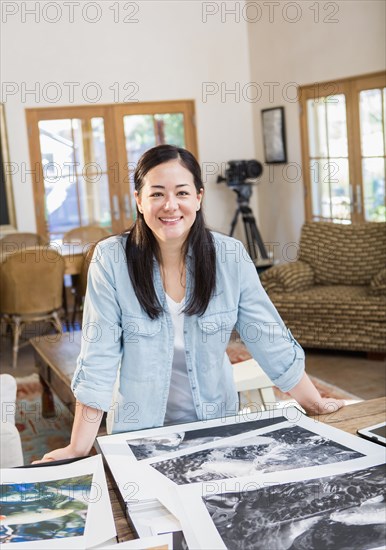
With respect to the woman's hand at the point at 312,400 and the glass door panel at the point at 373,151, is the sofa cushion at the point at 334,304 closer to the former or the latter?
the glass door panel at the point at 373,151

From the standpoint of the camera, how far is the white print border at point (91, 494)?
49.0 inches

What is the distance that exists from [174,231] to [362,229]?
168 inches

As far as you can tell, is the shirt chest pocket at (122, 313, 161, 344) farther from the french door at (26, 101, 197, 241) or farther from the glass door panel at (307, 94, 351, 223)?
the french door at (26, 101, 197, 241)

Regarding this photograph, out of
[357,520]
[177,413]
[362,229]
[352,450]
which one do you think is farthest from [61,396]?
[362,229]

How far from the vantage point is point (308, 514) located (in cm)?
127

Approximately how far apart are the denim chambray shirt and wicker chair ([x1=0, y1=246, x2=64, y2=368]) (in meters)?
3.97

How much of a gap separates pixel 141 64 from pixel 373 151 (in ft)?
8.84

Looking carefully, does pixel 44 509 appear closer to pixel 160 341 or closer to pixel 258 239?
pixel 160 341

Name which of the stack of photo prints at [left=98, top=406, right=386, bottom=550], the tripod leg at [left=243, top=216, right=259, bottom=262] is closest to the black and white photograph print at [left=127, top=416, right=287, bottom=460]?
the stack of photo prints at [left=98, top=406, right=386, bottom=550]

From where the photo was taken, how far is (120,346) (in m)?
1.86

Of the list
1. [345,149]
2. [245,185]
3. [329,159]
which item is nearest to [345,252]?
[345,149]

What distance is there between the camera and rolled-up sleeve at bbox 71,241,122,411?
178cm

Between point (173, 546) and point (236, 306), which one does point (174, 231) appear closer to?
point (236, 306)

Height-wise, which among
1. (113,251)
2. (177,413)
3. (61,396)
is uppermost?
(113,251)
